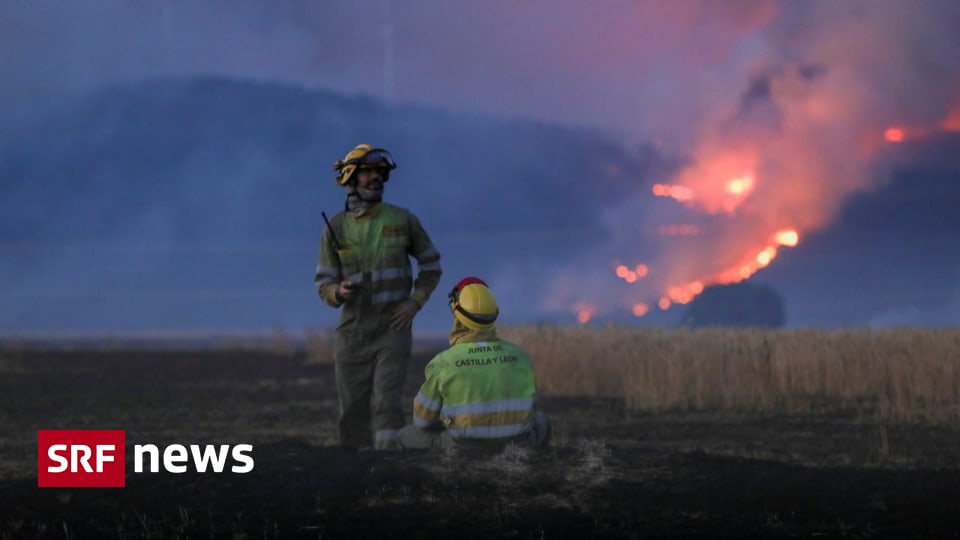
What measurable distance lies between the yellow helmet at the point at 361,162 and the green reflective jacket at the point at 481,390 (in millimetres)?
1671

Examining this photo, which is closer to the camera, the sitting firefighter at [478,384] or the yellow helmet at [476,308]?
A: the sitting firefighter at [478,384]

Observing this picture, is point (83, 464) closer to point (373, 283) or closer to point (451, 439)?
point (373, 283)

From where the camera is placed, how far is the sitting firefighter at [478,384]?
8.51 meters

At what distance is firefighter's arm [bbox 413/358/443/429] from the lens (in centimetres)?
864

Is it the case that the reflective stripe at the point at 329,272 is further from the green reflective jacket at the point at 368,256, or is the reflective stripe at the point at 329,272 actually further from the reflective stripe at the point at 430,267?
the reflective stripe at the point at 430,267

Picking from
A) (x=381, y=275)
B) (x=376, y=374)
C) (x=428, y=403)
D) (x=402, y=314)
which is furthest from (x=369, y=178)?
(x=428, y=403)

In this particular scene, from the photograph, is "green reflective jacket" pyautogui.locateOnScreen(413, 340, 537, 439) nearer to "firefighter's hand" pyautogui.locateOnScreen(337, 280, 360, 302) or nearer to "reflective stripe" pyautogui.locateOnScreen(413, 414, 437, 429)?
"reflective stripe" pyautogui.locateOnScreen(413, 414, 437, 429)

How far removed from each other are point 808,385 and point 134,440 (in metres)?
10.5

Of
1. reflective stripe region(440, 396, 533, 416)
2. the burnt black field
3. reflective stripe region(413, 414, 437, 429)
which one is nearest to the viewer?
the burnt black field

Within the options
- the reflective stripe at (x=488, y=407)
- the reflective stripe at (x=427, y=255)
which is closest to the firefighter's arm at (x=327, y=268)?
the reflective stripe at (x=427, y=255)

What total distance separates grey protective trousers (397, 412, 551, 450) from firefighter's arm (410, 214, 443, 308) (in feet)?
3.51

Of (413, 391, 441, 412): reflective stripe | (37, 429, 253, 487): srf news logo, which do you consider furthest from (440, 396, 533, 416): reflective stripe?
(37, 429, 253, 487): srf news logo

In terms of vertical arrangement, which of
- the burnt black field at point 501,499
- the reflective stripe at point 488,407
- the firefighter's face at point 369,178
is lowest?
the burnt black field at point 501,499

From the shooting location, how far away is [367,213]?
31.6ft
